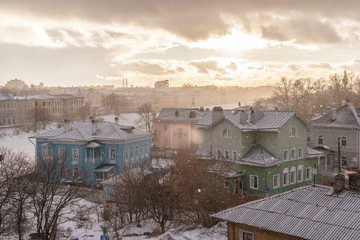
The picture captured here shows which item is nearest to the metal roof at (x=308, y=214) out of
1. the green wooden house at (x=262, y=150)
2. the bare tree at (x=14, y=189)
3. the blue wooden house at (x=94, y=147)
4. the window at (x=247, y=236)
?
the window at (x=247, y=236)

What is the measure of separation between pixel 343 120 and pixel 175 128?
23.6 metres

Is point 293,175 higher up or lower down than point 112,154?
lower down

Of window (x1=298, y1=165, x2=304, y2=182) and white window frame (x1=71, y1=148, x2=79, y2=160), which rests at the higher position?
white window frame (x1=71, y1=148, x2=79, y2=160)

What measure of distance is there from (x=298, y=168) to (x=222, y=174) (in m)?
9.12

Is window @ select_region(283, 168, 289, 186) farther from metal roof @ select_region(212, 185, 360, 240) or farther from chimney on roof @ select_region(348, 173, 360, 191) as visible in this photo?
chimney on roof @ select_region(348, 173, 360, 191)

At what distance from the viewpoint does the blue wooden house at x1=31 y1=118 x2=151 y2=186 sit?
37.6 metres

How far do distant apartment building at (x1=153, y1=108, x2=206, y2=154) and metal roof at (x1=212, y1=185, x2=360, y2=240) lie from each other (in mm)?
37866

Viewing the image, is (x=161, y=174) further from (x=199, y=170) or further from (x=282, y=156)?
(x=282, y=156)

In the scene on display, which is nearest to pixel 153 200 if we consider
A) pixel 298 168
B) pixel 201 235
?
pixel 201 235

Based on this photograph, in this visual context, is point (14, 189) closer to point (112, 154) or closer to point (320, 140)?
point (112, 154)

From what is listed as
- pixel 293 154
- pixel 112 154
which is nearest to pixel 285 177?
pixel 293 154

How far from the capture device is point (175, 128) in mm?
55906

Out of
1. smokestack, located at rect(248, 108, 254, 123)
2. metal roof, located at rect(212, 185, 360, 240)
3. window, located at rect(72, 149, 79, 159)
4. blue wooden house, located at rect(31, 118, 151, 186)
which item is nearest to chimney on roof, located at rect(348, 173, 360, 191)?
metal roof, located at rect(212, 185, 360, 240)

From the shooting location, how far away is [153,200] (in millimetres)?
25344
